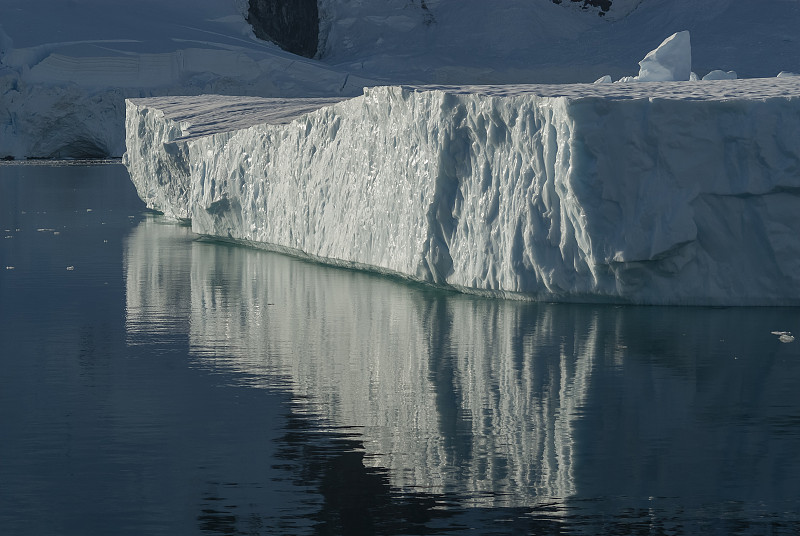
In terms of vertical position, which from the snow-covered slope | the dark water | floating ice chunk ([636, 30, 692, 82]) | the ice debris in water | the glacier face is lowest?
the dark water

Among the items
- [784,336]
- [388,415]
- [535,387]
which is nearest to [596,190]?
[784,336]

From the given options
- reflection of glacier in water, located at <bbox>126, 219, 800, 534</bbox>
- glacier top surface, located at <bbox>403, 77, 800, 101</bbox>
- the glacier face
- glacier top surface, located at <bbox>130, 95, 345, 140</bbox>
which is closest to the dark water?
reflection of glacier in water, located at <bbox>126, 219, 800, 534</bbox>

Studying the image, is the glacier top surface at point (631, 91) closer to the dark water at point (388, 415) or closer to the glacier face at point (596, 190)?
the glacier face at point (596, 190)

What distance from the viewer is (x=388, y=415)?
583 centimetres

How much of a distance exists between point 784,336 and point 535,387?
2.27 meters

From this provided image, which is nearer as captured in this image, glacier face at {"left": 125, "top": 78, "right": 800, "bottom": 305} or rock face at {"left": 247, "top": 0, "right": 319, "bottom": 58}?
glacier face at {"left": 125, "top": 78, "right": 800, "bottom": 305}

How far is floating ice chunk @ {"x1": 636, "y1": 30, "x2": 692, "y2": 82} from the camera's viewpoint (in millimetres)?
16375

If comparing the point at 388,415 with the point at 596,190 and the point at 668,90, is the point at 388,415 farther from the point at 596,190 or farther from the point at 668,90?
the point at 668,90

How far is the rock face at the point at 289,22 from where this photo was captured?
162ft

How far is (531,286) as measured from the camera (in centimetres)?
959

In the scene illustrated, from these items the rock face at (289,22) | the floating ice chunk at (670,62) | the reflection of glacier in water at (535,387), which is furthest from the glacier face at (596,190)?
the rock face at (289,22)

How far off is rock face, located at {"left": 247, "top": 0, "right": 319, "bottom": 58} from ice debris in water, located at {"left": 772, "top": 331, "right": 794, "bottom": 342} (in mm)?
42498

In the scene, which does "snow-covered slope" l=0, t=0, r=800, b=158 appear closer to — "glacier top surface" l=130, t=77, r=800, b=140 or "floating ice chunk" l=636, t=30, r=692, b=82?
"glacier top surface" l=130, t=77, r=800, b=140

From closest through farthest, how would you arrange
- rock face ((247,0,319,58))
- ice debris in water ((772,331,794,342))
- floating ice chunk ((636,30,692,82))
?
ice debris in water ((772,331,794,342)) < floating ice chunk ((636,30,692,82)) < rock face ((247,0,319,58))
